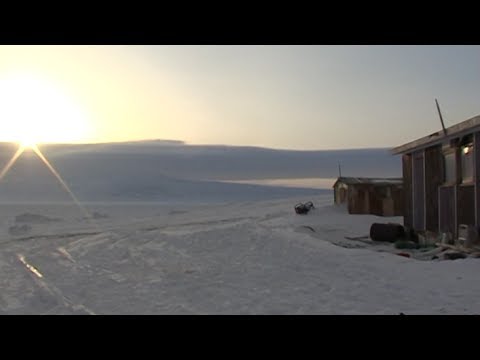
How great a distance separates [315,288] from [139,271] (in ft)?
13.2

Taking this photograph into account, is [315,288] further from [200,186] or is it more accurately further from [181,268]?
[200,186]

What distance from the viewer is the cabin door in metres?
15.5

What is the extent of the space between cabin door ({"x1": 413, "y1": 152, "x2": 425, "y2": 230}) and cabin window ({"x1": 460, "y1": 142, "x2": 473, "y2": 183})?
2.68 metres

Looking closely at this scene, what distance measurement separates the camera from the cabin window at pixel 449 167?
13295 millimetres

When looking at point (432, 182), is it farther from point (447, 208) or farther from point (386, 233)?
point (386, 233)

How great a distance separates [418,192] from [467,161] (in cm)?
351

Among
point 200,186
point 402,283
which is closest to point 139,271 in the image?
point 402,283

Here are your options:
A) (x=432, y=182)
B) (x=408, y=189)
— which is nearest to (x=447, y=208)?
(x=432, y=182)

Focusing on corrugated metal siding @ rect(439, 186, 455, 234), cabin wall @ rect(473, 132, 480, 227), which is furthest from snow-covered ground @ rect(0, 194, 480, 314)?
corrugated metal siding @ rect(439, 186, 455, 234)

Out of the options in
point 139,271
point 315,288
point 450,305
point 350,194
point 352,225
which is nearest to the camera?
point 450,305

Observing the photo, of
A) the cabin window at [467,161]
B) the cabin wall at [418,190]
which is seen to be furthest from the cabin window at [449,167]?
the cabin wall at [418,190]

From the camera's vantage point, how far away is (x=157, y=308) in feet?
24.0

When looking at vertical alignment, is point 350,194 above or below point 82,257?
above

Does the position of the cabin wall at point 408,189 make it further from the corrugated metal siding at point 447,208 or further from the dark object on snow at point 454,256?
the dark object on snow at point 454,256
